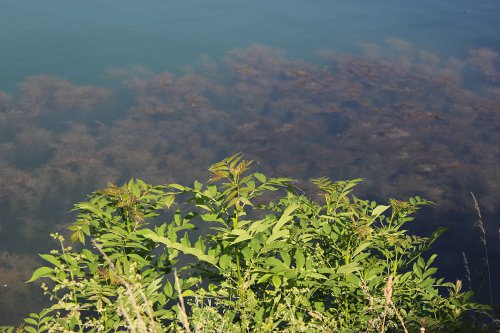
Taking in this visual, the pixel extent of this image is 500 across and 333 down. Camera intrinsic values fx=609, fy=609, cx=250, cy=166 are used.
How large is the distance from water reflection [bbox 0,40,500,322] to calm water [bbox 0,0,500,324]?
2cm

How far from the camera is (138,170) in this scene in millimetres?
6793

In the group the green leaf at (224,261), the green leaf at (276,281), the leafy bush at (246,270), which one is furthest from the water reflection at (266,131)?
the green leaf at (276,281)

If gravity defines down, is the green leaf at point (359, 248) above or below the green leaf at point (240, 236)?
below

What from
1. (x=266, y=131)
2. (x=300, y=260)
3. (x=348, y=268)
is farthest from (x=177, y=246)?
(x=266, y=131)

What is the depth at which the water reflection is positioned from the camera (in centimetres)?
643

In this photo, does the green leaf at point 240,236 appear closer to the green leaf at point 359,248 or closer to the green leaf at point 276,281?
the green leaf at point 276,281

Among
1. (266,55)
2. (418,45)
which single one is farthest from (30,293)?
(418,45)

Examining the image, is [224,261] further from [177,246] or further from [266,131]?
[266,131]

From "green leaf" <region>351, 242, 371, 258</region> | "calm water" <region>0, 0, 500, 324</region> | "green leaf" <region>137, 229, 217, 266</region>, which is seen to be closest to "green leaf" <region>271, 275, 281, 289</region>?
"green leaf" <region>137, 229, 217, 266</region>

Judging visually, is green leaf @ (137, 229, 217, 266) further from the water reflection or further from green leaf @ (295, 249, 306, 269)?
the water reflection

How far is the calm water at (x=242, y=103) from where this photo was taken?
21.3 feet

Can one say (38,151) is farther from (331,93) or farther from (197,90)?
(331,93)

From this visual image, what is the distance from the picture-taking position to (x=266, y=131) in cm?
772

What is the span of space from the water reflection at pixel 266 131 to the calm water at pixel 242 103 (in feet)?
0.08
